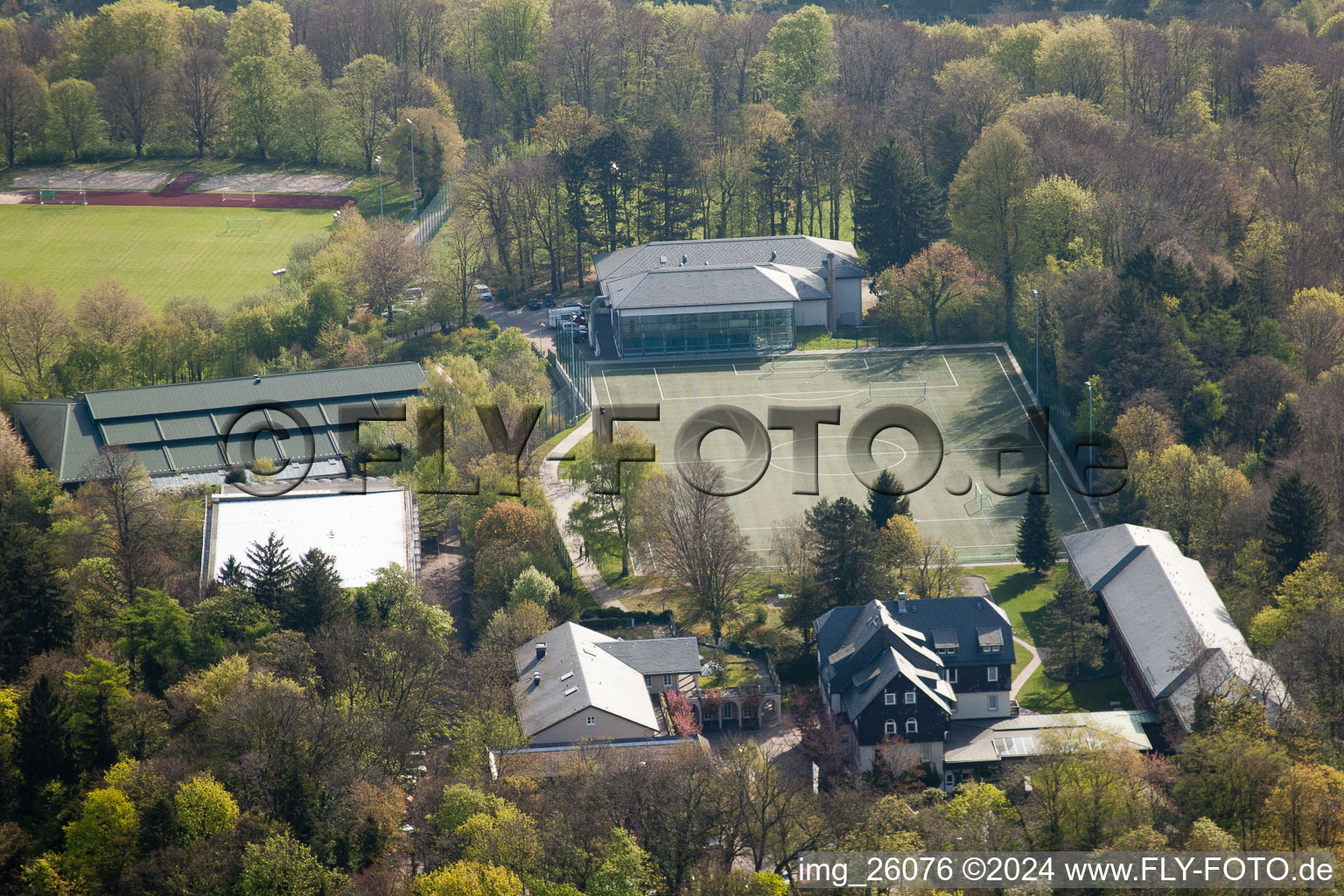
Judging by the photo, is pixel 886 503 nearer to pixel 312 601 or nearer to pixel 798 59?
pixel 312 601

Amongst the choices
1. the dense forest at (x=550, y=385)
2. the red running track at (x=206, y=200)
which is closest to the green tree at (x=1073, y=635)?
the dense forest at (x=550, y=385)

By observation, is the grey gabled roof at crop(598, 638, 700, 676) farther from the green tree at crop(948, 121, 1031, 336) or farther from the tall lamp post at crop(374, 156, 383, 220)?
the tall lamp post at crop(374, 156, 383, 220)

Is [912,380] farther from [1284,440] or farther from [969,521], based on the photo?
[1284,440]

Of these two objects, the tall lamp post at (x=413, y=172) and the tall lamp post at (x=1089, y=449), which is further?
the tall lamp post at (x=413, y=172)

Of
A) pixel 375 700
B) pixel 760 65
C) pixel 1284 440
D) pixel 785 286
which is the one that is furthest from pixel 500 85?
pixel 375 700

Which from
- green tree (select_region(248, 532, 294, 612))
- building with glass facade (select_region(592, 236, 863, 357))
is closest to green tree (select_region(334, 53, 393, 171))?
building with glass facade (select_region(592, 236, 863, 357))

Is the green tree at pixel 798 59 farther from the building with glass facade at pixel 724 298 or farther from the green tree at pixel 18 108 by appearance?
the green tree at pixel 18 108

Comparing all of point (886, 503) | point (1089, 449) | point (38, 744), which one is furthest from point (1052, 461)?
point (38, 744)
